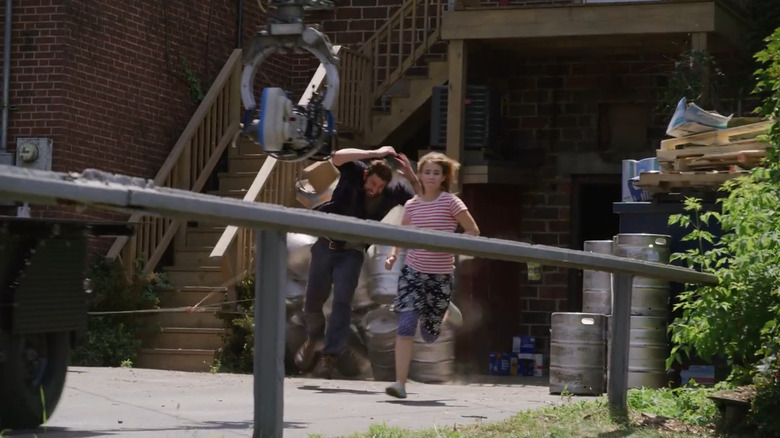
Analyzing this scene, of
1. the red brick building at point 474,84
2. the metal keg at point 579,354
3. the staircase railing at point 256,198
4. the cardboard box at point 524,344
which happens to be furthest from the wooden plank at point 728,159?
the cardboard box at point 524,344

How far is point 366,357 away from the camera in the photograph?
12.1m

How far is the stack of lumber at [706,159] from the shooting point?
1042cm

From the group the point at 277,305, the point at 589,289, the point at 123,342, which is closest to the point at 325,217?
the point at 277,305

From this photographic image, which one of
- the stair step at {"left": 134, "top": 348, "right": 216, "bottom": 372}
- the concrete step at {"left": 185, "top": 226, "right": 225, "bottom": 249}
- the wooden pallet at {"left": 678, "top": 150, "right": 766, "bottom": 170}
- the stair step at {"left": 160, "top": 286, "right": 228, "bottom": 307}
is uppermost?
the wooden pallet at {"left": 678, "top": 150, "right": 766, "bottom": 170}

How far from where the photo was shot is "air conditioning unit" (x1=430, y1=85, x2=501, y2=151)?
49.6 ft

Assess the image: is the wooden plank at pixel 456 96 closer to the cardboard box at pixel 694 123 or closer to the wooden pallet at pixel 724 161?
the cardboard box at pixel 694 123

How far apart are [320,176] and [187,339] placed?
7.01ft

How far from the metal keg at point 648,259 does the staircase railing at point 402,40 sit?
6170mm

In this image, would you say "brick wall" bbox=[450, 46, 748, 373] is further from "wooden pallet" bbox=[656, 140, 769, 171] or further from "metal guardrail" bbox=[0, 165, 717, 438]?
"metal guardrail" bbox=[0, 165, 717, 438]

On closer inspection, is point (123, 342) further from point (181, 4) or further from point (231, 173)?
point (181, 4)

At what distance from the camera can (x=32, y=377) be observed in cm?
579

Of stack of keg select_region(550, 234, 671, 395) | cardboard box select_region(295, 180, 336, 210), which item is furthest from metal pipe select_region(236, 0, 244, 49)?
stack of keg select_region(550, 234, 671, 395)

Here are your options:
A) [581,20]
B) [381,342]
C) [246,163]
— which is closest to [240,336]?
[381,342]

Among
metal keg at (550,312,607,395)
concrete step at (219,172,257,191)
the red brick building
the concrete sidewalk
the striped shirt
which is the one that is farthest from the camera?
concrete step at (219,172,257,191)
